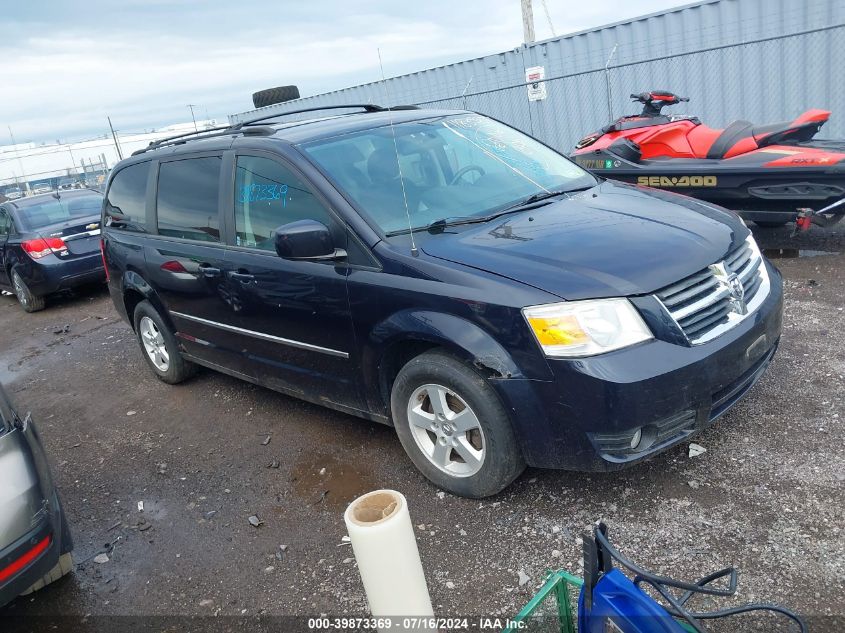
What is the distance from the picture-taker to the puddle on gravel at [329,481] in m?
3.59

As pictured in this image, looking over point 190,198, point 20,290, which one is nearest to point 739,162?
point 190,198

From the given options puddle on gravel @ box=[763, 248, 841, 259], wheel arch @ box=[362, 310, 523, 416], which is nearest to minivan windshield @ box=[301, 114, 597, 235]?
wheel arch @ box=[362, 310, 523, 416]

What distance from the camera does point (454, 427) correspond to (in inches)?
125

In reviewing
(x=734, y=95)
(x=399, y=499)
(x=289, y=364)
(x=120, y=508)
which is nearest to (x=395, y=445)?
(x=289, y=364)

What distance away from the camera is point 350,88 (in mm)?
18234

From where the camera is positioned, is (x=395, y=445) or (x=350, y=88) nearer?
(x=395, y=445)

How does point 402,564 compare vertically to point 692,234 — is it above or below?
below

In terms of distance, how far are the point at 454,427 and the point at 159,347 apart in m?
3.33

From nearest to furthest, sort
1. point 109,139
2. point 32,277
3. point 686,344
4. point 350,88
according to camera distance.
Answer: point 686,344
point 32,277
point 350,88
point 109,139

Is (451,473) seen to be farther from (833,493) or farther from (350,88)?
(350,88)

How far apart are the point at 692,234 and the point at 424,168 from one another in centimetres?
147

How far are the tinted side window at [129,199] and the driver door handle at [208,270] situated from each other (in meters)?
1.04

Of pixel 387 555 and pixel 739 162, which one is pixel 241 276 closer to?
pixel 387 555

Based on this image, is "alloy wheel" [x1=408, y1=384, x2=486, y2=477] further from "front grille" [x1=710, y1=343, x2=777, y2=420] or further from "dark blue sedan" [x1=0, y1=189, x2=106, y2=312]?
"dark blue sedan" [x1=0, y1=189, x2=106, y2=312]
